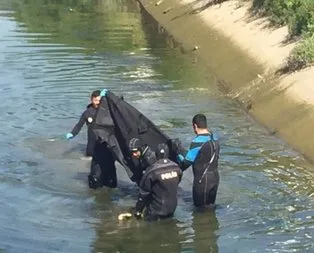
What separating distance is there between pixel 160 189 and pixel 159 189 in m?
0.02

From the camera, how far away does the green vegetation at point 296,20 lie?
25.1m

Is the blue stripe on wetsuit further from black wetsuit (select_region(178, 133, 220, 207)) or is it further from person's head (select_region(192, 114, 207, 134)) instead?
person's head (select_region(192, 114, 207, 134))

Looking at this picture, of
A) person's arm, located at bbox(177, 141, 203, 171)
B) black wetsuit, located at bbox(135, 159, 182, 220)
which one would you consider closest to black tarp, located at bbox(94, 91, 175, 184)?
person's arm, located at bbox(177, 141, 203, 171)

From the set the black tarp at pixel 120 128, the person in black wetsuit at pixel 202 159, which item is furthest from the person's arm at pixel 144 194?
the black tarp at pixel 120 128

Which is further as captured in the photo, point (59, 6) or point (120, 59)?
point (59, 6)

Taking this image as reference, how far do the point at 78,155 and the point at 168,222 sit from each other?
4.94 m

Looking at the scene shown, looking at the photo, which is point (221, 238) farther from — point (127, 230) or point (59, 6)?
point (59, 6)

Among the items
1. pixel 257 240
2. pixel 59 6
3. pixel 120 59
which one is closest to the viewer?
pixel 257 240

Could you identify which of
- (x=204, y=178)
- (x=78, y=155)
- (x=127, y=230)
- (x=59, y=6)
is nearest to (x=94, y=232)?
(x=127, y=230)

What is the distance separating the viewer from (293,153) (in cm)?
1958

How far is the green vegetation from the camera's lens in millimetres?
25141

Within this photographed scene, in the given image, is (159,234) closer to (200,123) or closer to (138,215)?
(138,215)

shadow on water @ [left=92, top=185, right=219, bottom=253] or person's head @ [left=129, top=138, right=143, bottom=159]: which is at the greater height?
person's head @ [left=129, top=138, right=143, bottom=159]

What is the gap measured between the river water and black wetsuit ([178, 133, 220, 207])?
1.40ft
